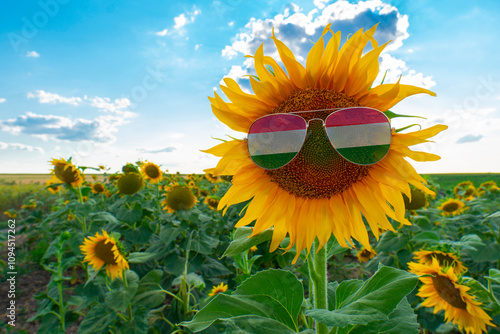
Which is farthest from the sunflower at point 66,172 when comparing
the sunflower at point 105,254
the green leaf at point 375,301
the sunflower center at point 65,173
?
the green leaf at point 375,301

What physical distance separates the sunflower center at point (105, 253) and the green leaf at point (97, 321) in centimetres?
42

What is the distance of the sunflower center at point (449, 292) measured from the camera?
2111 mm

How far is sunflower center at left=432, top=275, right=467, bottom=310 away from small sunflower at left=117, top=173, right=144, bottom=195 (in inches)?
136

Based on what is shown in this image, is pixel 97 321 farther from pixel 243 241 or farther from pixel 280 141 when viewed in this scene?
pixel 280 141

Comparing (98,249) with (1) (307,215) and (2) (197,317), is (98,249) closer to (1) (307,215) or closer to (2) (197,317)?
(2) (197,317)

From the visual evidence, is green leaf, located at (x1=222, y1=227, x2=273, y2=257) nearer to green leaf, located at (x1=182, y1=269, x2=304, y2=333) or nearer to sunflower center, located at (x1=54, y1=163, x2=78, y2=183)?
green leaf, located at (x1=182, y1=269, x2=304, y2=333)

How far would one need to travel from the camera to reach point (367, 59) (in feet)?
3.59

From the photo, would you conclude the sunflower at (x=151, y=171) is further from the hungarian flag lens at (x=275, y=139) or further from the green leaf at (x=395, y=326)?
the green leaf at (x=395, y=326)

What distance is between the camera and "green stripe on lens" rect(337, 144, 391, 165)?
3.53ft

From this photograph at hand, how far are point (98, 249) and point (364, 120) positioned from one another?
2723 millimetres

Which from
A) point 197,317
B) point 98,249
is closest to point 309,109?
point 197,317

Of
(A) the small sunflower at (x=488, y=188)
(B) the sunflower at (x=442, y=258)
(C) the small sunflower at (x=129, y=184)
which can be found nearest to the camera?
(B) the sunflower at (x=442, y=258)

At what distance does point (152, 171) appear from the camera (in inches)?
224

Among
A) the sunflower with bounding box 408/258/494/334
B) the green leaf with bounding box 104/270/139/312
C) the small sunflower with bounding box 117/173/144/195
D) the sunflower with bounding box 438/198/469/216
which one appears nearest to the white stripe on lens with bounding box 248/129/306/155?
the sunflower with bounding box 408/258/494/334
